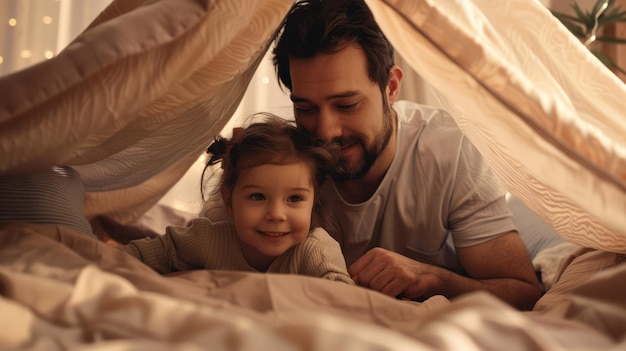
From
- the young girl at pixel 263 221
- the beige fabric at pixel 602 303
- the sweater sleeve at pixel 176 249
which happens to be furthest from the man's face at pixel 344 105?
the beige fabric at pixel 602 303

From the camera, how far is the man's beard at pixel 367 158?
5.24 ft

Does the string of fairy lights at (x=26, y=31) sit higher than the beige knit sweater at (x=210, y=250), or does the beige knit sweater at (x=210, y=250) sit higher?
the string of fairy lights at (x=26, y=31)

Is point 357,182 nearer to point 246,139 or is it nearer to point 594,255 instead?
point 246,139

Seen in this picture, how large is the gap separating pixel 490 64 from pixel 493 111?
8 cm

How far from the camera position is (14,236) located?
95 cm

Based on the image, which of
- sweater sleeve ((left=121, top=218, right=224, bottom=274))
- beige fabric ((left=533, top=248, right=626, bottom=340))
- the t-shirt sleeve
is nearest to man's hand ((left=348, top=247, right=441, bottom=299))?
the t-shirt sleeve

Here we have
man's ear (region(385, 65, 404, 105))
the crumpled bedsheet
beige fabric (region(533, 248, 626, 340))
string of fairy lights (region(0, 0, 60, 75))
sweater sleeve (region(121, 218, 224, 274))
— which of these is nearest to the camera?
the crumpled bedsheet

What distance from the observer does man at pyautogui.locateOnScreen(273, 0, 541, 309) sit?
1526mm

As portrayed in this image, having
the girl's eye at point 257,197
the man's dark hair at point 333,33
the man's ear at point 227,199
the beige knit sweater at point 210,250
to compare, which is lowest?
the beige knit sweater at point 210,250

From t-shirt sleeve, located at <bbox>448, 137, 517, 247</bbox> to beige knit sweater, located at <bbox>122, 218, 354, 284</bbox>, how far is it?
0.36m

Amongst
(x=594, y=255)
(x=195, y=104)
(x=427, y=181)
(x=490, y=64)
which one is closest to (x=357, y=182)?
(x=427, y=181)

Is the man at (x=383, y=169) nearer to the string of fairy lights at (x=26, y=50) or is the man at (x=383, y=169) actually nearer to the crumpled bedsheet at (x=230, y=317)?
the crumpled bedsheet at (x=230, y=317)

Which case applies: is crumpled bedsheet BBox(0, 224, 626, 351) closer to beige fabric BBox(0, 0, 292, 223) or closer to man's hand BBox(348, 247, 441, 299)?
beige fabric BBox(0, 0, 292, 223)

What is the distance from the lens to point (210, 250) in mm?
1391
